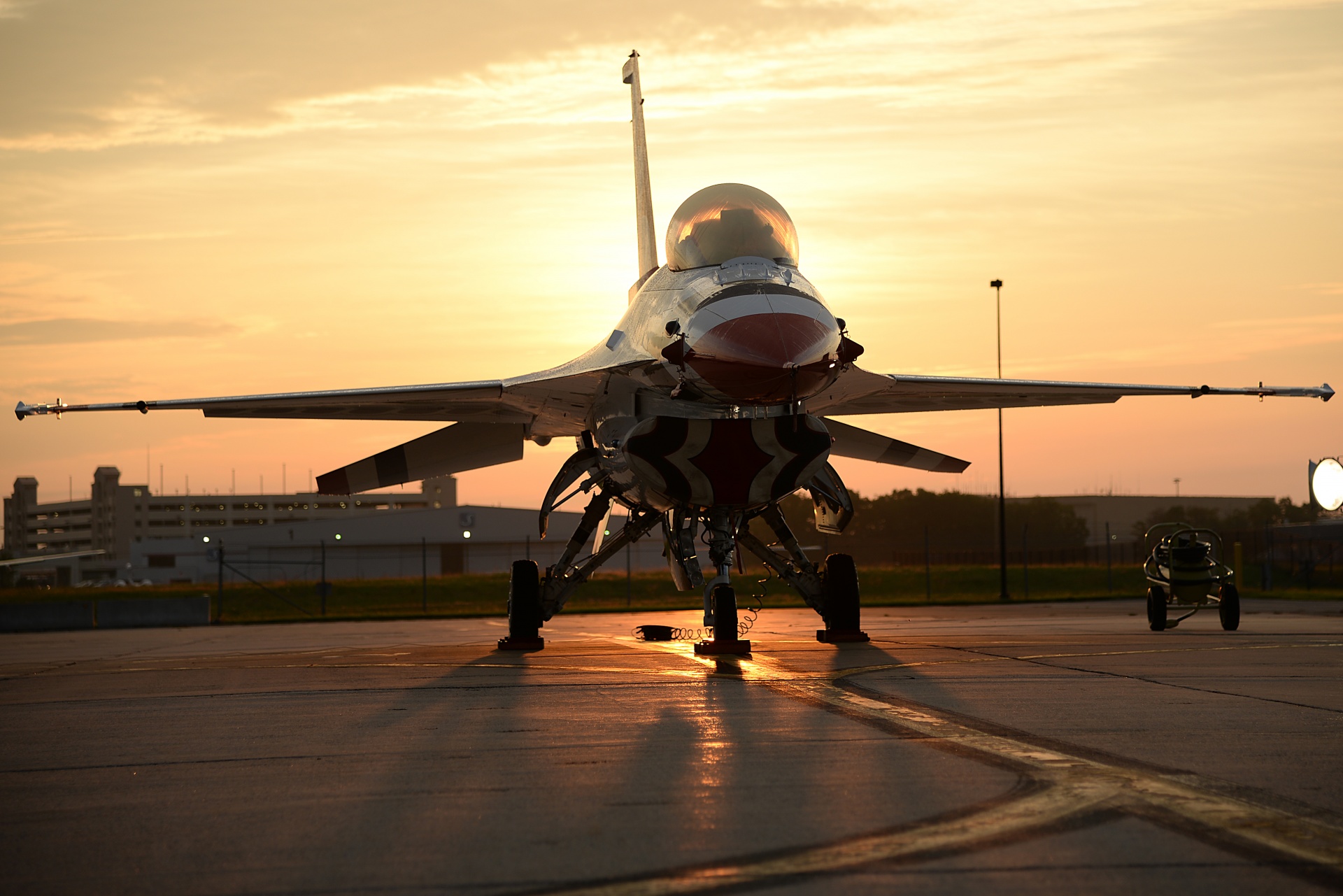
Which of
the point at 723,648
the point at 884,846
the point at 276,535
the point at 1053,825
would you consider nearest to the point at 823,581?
the point at 723,648

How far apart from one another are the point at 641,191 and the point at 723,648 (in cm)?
849

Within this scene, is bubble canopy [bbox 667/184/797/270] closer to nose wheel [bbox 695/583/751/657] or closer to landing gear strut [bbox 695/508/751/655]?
landing gear strut [bbox 695/508/751/655]

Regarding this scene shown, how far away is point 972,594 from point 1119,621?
21264mm

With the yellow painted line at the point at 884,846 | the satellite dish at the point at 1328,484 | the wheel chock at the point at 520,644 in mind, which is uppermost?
the satellite dish at the point at 1328,484

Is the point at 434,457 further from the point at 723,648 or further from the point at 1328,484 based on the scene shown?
the point at 1328,484

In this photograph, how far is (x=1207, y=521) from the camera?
8181 centimetres

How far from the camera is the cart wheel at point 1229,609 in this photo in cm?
1697

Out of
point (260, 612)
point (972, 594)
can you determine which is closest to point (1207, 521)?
point (972, 594)

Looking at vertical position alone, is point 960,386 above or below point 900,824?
above

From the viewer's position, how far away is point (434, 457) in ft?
59.0

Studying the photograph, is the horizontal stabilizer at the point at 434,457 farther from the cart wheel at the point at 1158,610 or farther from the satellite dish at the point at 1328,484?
the satellite dish at the point at 1328,484

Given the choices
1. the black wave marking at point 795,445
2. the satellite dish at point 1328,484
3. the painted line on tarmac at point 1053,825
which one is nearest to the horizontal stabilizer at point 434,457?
the black wave marking at point 795,445

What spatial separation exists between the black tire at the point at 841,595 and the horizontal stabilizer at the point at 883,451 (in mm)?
3847

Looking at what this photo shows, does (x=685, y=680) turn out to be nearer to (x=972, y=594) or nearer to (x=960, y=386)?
(x=960, y=386)
